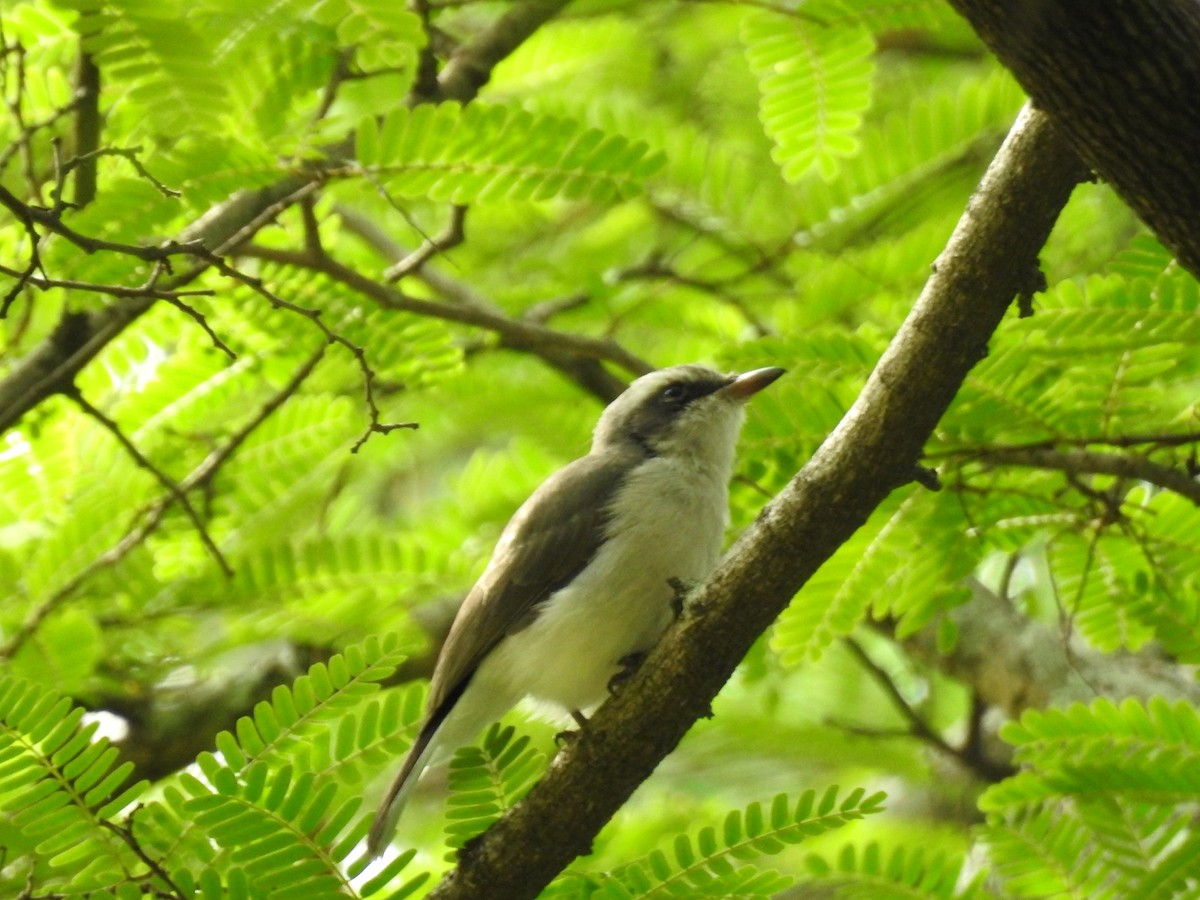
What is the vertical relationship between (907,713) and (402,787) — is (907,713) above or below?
below

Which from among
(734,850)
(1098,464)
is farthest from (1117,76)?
(734,850)

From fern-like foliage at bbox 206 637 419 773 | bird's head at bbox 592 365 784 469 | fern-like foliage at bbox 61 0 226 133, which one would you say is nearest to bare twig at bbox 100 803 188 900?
fern-like foliage at bbox 206 637 419 773

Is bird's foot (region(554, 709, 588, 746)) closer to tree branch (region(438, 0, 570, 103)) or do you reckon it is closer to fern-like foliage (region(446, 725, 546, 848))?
fern-like foliage (region(446, 725, 546, 848))

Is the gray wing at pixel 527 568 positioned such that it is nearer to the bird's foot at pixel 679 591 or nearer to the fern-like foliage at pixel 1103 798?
the bird's foot at pixel 679 591

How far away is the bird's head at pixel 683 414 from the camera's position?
498 cm

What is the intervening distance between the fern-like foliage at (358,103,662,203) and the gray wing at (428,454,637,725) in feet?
3.46

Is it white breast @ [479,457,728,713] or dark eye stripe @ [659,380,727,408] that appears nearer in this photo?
white breast @ [479,457,728,713]

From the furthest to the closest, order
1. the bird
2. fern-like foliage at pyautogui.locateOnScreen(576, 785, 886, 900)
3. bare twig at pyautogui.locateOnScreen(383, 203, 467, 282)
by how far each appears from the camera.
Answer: bare twig at pyautogui.locateOnScreen(383, 203, 467, 282)
the bird
fern-like foliage at pyautogui.locateOnScreen(576, 785, 886, 900)

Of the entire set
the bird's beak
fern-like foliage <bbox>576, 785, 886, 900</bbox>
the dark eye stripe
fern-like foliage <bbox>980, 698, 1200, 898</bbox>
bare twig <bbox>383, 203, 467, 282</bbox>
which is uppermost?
bare twig <bbox>383, 203, 467, 282</bbox>

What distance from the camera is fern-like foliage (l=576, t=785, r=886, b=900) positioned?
336 cm

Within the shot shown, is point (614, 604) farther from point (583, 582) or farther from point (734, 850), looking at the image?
point (734, 850)

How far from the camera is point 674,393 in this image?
5473 mm

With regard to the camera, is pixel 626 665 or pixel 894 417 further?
pixel 626 665

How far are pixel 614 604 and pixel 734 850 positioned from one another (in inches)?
46.0
